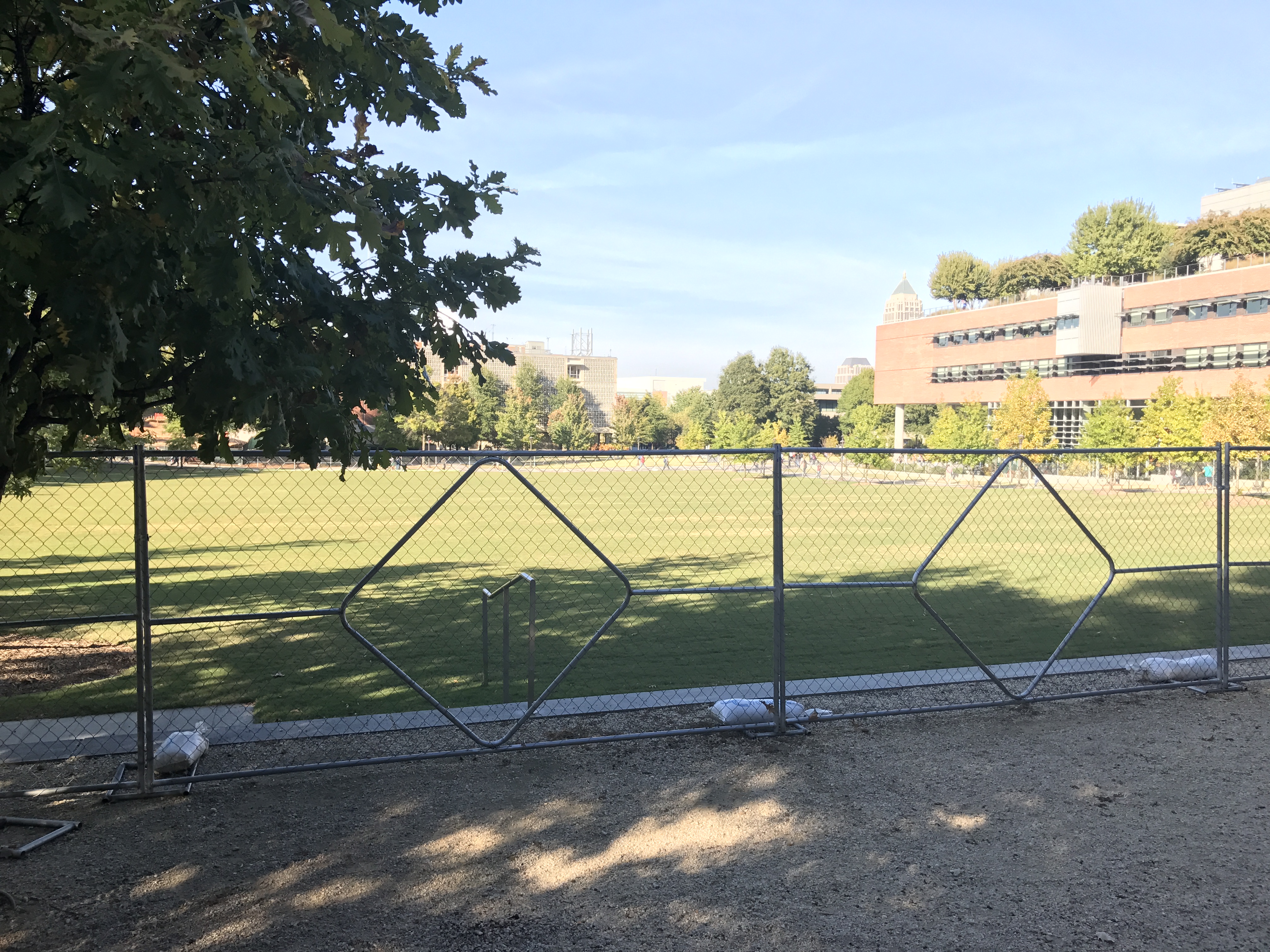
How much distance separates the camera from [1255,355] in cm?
5294

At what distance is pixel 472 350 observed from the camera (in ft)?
16.5

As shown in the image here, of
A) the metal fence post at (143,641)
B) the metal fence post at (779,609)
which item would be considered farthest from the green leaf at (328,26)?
the metal fence post at (779,609)

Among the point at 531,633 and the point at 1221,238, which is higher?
the point at 1221,238

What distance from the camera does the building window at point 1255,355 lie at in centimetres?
5209

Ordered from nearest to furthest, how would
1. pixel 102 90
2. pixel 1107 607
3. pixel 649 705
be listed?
pixel 102 90 < pixel 649 705 < pixel 1107 607

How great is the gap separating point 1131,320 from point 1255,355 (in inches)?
399

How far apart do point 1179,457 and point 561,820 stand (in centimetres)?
5567

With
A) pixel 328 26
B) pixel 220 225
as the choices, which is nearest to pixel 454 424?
pixel 220 225

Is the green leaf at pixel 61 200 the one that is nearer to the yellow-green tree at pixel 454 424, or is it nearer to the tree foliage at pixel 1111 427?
the tree foliage at pixel 1111 427

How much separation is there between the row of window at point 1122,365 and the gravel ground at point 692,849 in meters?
55.3

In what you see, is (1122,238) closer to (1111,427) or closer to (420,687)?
(1111,427)

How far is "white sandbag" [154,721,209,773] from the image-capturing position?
20.5ft

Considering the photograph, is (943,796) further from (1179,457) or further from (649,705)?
(1179,457)

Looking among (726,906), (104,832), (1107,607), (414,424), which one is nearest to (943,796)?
(726,906)
